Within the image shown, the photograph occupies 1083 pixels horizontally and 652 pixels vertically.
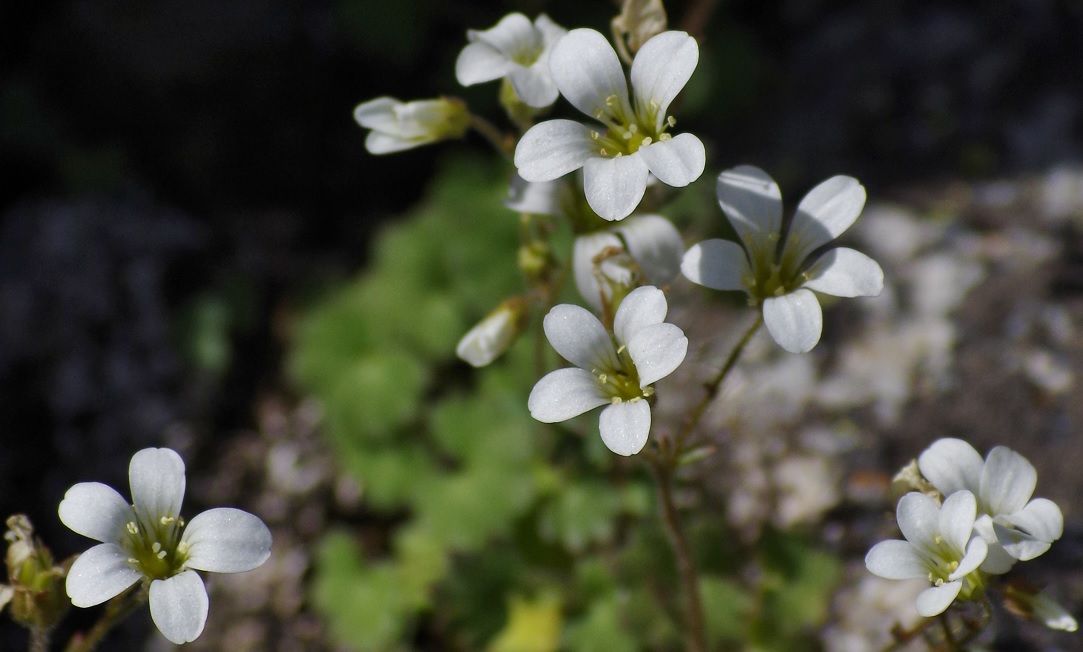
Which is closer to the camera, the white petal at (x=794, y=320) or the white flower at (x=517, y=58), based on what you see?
the white petal at (x=794, y=320)

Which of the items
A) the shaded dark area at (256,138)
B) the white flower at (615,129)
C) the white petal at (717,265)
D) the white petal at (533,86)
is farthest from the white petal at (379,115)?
the shaded dark area at (256,138)

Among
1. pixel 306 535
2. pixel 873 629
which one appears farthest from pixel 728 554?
pixel 306 535

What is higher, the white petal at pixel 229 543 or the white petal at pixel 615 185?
the white petal at pixel 615 185

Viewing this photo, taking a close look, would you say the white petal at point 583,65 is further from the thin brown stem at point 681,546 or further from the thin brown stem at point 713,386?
the thin brown stem at point 681,546

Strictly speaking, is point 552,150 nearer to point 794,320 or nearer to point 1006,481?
point 794,320

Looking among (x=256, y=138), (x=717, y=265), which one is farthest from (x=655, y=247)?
(x=256, y=138)
